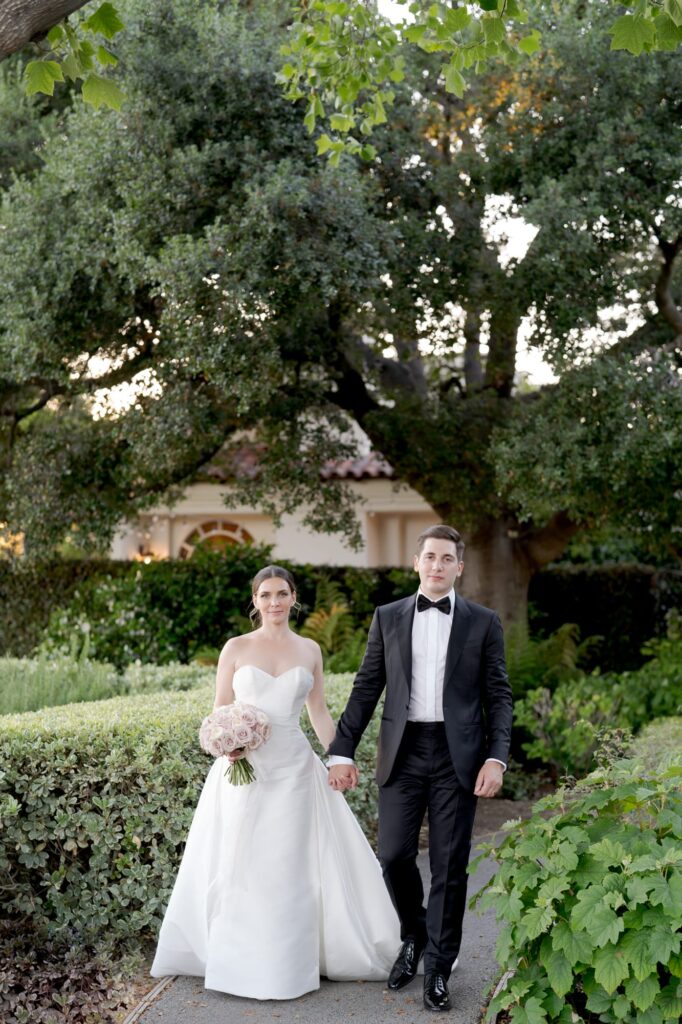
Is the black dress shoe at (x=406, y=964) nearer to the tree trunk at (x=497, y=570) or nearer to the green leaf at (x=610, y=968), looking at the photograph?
the green leaf at (x=610, y=968)

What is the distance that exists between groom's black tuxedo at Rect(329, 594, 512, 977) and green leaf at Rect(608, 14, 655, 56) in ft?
9.22

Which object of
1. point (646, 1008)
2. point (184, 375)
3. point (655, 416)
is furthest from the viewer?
point (184, 375)

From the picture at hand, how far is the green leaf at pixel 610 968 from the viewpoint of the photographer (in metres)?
3.92

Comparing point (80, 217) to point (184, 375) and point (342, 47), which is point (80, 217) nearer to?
point (184, 375)

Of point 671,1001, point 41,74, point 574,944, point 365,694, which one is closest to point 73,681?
point 365,694

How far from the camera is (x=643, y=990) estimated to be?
12.9 feet

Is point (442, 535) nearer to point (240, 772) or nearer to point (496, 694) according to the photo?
point (496, 694)

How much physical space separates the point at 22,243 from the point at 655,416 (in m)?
5.29

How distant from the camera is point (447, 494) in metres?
11.4

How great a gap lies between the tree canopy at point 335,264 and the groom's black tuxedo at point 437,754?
3959 mm

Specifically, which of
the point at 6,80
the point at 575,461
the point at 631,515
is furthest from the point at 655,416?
the point at 6,80

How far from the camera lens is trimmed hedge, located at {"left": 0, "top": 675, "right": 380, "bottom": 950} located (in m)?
5.96

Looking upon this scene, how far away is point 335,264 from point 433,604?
13.7 feet

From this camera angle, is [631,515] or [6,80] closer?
[631,515]
